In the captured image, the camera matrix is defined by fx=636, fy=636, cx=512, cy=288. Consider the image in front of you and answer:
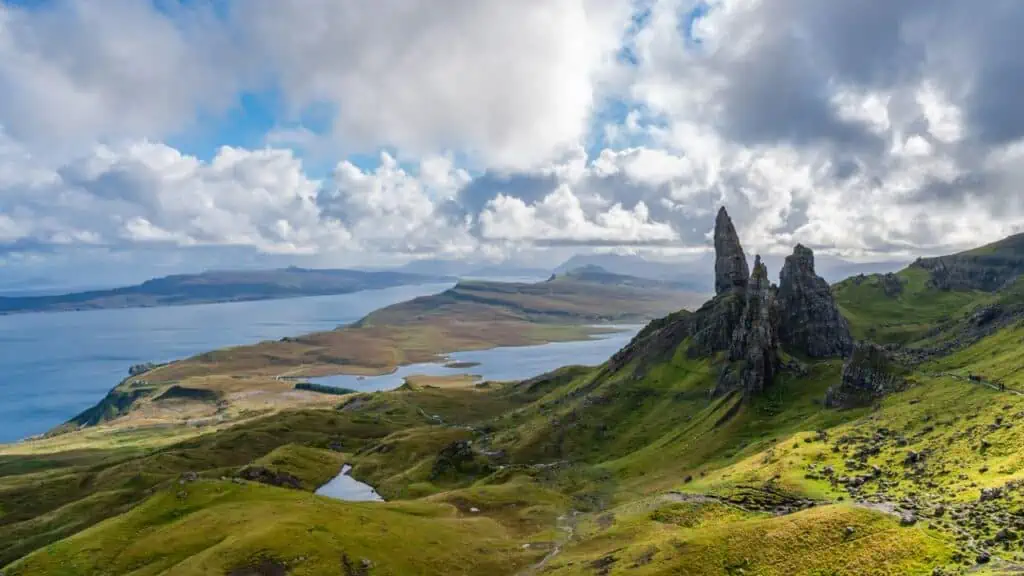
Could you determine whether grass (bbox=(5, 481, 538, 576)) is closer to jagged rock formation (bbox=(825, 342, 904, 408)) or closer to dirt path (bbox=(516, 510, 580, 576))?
dirt path (bbox=(516, 510, 580, 576))

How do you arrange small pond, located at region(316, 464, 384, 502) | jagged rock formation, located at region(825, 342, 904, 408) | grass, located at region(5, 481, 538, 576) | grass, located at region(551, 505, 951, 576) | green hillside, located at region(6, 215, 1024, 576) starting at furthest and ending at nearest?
small pond, located at region(316, 464, 384, 502), jagged rock formation, located at region(825, 342, 904, 408), grass, located at region(5, 481, 538, 576), green hillside, located at region(6, 215, 1024, 576), grass, located at region(551, 505, 951, 576)

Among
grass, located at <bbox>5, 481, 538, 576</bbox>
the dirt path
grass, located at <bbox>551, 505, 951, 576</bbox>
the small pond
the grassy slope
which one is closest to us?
grass, located at <bbox>551, 505, 951, 576</bbox>

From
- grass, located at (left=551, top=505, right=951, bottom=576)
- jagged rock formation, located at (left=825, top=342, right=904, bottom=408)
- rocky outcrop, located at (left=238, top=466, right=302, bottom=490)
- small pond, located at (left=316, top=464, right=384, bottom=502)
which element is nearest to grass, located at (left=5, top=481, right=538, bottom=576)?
grass, located at (left=551, top=505, right=951, bottom=576)

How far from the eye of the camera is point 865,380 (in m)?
149

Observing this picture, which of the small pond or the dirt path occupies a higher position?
the dirt path

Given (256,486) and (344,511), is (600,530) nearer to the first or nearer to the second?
(344,511)

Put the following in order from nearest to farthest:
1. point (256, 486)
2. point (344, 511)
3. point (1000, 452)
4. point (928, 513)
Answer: point (928, 513)
point (1000, 452)
point (344, 511)
point (256, 486)

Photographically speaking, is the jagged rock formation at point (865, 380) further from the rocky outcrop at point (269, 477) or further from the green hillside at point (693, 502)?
the rocky outcrop at point (269, 477)

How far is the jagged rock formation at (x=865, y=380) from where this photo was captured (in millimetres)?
145500

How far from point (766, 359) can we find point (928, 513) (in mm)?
115649

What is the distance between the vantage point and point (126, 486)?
589 ft

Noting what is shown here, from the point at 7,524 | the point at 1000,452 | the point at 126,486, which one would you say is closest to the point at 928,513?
the point at 1000,452

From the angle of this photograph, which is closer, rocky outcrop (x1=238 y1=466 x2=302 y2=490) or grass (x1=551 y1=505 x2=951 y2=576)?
grass (x1=551 y1=505 x2=951 y2=576)

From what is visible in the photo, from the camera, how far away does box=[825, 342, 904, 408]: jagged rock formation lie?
477 feet
